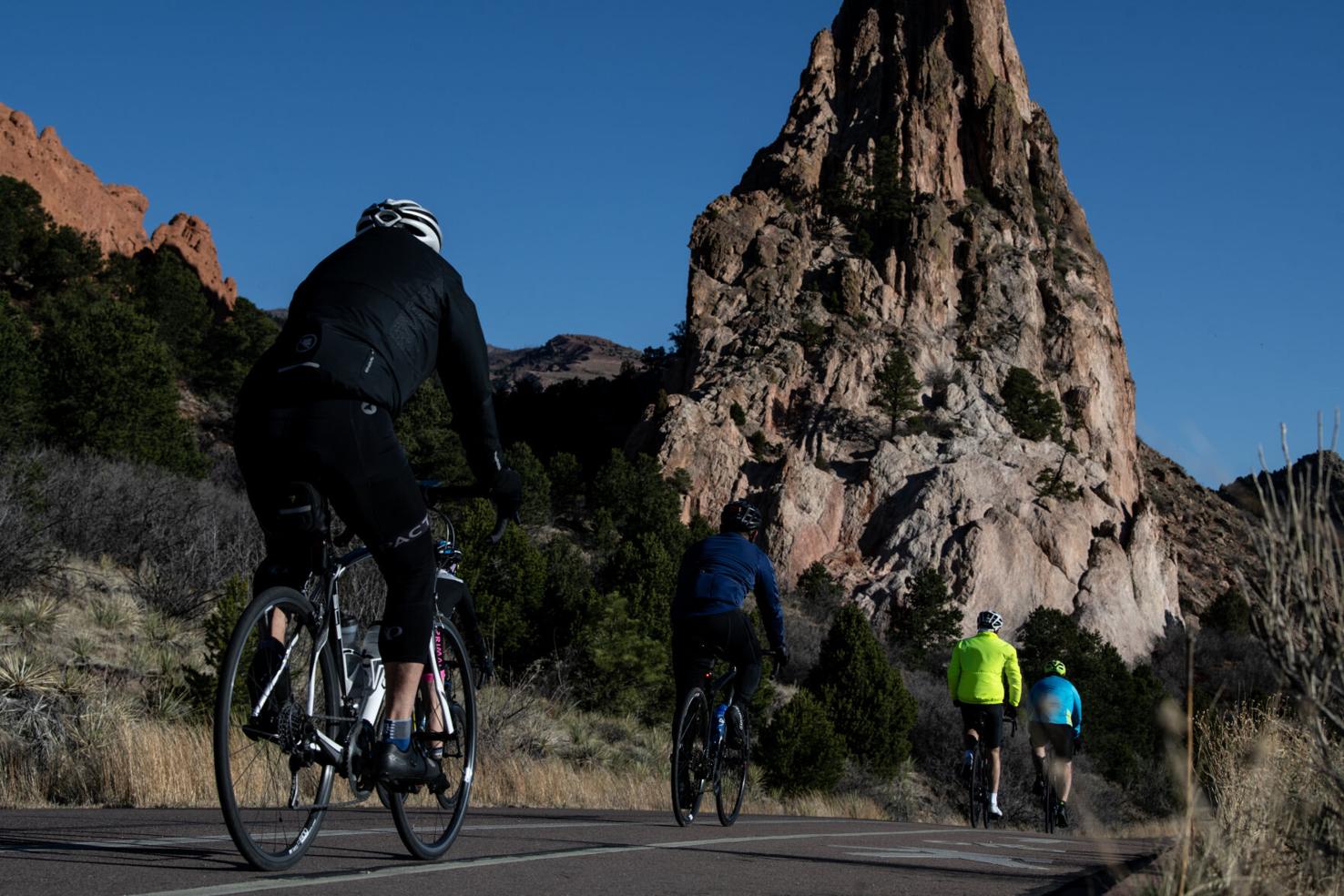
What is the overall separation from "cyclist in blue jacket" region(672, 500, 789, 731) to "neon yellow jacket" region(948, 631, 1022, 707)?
4402 mm

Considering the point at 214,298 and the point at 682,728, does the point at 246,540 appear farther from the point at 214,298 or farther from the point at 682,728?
the point at 214,298

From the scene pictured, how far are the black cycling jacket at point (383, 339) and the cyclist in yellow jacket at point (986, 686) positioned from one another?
8.78 metres

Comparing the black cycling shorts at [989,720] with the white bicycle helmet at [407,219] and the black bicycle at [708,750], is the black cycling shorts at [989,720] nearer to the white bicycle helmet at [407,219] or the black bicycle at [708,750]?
the black bicycle at [708,750]

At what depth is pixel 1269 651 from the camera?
3.36 metres

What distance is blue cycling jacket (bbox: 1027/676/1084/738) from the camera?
502 inches

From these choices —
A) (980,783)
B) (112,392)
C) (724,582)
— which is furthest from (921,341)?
(724,582)

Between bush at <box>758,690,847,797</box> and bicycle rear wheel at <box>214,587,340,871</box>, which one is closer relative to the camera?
bicycle rear wheel at <box>214,587,340,871</box>

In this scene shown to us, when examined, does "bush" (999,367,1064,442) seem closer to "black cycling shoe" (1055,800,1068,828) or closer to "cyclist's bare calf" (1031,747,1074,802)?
"cyclist's bare calf" (1031,747,1074,802)

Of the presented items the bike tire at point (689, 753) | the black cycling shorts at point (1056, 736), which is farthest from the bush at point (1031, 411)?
the bike tire at point (689, 753)

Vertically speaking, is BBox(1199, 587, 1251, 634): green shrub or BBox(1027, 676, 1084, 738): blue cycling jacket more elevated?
BBox(1199, 587, 1251, 634): green shrub

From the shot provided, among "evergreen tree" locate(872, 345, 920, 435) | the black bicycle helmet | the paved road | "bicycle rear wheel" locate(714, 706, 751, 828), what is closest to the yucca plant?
the paved road

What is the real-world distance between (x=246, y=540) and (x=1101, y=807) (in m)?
20.2

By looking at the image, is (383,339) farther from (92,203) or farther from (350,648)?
(92,203)

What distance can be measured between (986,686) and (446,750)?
852 centimetres
